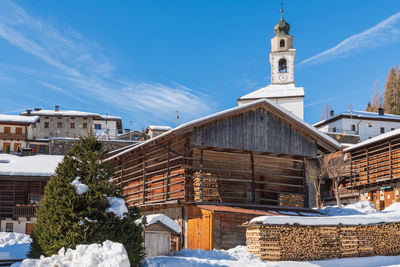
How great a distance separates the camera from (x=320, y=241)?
18656 mm

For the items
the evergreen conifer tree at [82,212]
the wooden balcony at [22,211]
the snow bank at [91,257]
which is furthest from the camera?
the wooden balcony at [22,211]

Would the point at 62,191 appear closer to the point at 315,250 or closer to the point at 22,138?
the point at 315,250

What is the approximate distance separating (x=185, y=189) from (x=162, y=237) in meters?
5.95

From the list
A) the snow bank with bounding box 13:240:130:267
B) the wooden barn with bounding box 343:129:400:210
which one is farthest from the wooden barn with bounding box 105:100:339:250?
the wooden barn with bounding box 343:129:400:210

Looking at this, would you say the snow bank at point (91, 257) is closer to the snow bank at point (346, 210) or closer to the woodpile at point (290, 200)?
the woodpile at point (290, 200)

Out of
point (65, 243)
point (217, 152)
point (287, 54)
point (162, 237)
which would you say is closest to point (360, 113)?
point (287, 54)

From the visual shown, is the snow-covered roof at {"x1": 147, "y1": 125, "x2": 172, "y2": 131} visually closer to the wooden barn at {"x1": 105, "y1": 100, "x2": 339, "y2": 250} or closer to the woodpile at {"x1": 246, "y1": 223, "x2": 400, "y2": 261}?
the wooden barn at {"x1": 105, "y1": 100, "x2": 339, "y2": 250}

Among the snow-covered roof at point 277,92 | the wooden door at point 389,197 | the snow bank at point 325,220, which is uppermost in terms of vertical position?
the snow-covered roof at point 277,92

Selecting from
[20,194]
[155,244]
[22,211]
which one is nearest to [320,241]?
[155,244]

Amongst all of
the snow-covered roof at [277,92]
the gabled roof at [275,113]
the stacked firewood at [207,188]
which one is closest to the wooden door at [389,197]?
the gabled roof at [275,113]

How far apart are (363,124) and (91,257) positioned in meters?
65.9

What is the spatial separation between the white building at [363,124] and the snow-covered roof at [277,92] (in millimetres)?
7819

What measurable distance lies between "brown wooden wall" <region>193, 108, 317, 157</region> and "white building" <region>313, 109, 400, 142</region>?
158 ft

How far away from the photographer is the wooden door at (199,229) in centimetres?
2070
